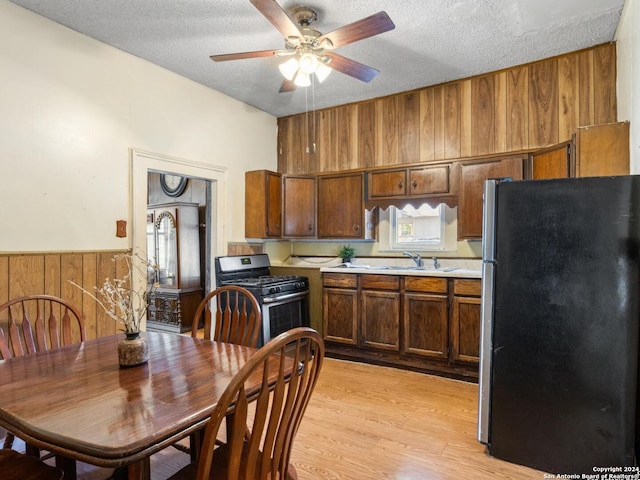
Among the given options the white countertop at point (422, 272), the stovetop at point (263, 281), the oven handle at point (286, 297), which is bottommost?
the oven handle at point (286, 297)

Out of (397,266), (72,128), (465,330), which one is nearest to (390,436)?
(465,330)

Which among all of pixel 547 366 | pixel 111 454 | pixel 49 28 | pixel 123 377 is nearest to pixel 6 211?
pixel 49 28

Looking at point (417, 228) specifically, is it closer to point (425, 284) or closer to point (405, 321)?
point (425, 284)

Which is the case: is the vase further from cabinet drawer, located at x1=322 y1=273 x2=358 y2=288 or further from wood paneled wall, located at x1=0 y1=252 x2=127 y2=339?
cabinet drawer, located at x1=322 y1=273 x2=358 y2=288

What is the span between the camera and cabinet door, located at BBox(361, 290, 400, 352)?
3551 mm

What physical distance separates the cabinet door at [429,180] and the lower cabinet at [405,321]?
0.90 meters

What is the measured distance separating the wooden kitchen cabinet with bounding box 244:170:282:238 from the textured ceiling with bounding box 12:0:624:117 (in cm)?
99

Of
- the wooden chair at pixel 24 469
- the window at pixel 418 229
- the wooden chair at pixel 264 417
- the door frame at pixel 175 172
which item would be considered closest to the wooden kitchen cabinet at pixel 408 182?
the window at pixel 418 229

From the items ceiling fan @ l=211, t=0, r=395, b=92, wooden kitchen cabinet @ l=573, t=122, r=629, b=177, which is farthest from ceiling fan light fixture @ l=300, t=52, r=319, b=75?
wooden kitchen cabinet @ l=573, t=122, r=629, b=177

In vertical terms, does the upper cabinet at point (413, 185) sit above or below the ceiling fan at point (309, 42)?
below

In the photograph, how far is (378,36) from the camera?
9.34 ft

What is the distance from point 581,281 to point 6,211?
3315mm

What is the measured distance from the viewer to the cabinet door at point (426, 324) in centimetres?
333

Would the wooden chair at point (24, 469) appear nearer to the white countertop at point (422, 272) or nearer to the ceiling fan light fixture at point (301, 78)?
the ceiling fan light fixture at point (301, 78)
